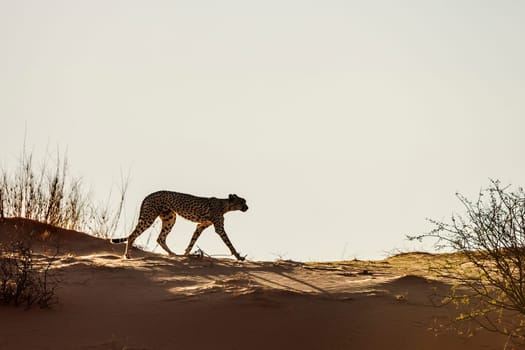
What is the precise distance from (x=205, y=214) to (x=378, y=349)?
23.0 feet

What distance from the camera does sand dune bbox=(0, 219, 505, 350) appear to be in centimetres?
902

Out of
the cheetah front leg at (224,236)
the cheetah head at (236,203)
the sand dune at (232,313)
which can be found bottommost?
the sand dune at (232,313)

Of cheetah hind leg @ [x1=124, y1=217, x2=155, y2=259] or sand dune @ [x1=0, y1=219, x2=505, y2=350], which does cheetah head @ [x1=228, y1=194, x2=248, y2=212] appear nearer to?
cheetah hind leg @ [x1=124, y1=217, x2=155, y2=259]

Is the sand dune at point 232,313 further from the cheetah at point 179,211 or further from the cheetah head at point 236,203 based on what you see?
the cheetah head at point 236,203

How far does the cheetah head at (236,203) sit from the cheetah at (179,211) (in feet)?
0.39

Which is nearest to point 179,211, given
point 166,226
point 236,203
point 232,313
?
point 166,226

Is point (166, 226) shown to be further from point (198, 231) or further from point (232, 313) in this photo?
point (232, 313)

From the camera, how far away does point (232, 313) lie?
31.7 feet

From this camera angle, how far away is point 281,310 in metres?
9.73

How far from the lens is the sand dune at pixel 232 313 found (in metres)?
9.02

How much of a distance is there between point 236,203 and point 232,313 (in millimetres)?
6375

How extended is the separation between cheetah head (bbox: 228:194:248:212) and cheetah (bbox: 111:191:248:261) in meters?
0.12

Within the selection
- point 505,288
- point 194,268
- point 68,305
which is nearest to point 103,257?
point 194,268

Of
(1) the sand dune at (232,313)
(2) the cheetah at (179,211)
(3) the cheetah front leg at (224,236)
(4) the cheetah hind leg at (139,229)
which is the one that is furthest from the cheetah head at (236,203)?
(1) the sand dune at (232,313)
